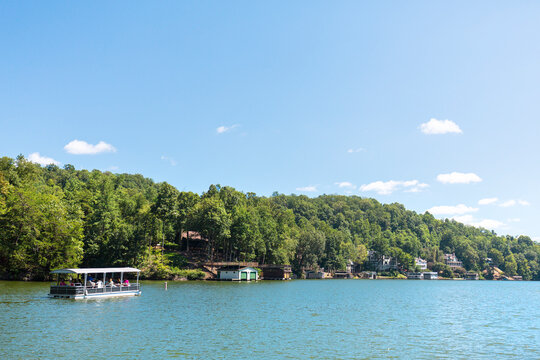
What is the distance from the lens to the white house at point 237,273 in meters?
118

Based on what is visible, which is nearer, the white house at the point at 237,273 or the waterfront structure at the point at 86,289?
the waterfront structure at the point at 86,289

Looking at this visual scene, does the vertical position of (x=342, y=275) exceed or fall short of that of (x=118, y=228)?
it falls short

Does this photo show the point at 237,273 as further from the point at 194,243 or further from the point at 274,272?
the point at 194,243

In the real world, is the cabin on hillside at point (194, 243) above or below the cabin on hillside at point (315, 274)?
above

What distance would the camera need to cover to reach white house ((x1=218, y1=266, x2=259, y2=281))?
118125mm

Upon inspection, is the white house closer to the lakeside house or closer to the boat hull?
the lakeside house

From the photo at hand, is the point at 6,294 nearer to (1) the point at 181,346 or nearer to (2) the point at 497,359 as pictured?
(1) the point at 181,346

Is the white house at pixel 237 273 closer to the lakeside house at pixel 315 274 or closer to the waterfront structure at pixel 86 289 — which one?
the lakeside house at pixel 315 274

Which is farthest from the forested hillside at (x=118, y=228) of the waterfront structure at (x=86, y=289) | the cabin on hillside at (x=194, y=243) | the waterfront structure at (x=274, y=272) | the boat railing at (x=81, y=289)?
the boat railing at (x=81, y=289)

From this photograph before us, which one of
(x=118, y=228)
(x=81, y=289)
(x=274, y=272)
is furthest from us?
(x=274, y=272)

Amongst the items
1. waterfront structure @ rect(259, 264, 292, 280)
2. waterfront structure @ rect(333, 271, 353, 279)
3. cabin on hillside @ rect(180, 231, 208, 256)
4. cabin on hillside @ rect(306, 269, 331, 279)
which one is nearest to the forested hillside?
cabin on hillside @ rect(180, 231, 208, 256)

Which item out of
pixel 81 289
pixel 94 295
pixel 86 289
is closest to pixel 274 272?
pixel 94 295

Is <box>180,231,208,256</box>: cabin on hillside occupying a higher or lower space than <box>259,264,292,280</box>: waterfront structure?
higher

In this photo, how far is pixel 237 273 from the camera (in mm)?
118938
